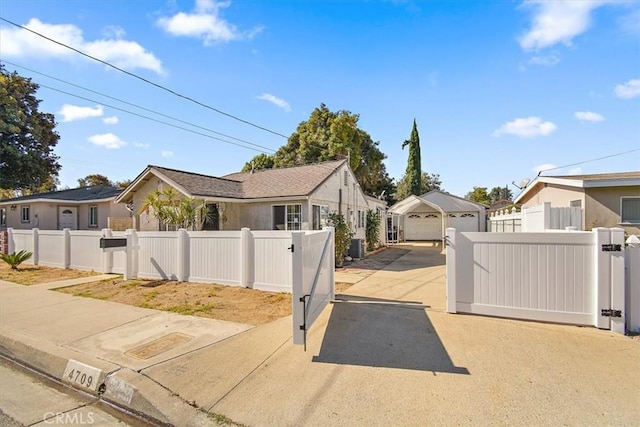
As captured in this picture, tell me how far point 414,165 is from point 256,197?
2583 centimetres

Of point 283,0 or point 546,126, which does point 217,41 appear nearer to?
point 283,0

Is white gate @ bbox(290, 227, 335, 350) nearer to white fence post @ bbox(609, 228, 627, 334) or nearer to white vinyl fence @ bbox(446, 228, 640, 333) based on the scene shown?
white vinyl fence @ bbox(446, 228, 640, 333)

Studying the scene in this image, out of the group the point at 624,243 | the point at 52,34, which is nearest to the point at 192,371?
the point at 624,243

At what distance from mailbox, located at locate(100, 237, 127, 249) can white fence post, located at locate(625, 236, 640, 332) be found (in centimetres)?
1160

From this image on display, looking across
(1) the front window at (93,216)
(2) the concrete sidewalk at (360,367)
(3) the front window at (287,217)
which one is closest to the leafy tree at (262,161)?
(1) the front window at (93,216)

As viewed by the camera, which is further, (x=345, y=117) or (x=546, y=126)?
(x=345, y=117)

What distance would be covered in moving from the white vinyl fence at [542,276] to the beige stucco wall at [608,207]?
10.8 metres

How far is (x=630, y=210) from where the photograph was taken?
1309 cm

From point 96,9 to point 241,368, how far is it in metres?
9.78

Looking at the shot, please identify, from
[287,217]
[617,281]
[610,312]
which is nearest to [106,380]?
[610,312]

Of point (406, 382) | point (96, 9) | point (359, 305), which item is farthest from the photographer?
point (96, 9)

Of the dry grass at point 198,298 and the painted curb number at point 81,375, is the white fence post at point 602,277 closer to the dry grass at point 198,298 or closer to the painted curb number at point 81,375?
the dry grass at point 198,298

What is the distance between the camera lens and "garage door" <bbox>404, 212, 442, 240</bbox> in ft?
89.9

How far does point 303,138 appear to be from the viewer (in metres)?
31.1
